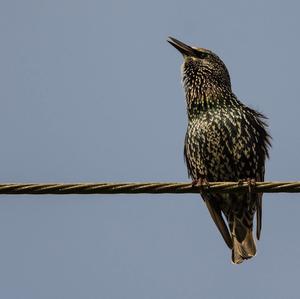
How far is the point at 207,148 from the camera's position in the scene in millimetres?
8953

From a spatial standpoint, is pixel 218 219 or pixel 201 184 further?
pixel 218 219

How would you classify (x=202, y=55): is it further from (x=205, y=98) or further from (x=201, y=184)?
(x=201, y=184)

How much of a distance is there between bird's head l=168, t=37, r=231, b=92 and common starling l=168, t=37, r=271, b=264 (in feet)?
0.34

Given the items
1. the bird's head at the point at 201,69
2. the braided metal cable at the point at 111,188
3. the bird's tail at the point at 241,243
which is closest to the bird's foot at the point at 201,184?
the braided metal cable at the point at 111,188

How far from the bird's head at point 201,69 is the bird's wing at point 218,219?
1.26 m

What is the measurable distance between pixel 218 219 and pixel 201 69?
1782 mm

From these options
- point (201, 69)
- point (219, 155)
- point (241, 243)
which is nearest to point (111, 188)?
point (219, 155)

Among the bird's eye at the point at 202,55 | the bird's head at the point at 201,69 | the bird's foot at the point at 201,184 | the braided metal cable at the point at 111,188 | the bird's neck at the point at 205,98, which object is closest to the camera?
the braided metal cable at the point at 111,188

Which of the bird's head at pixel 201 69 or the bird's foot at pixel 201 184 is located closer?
the bird's foot at pixel 201 184

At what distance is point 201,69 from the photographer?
9.94 metres

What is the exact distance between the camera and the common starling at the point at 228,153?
Result: 8.92 m

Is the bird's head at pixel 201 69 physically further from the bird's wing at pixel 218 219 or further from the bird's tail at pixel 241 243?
the bird's tail at pixel 241 243

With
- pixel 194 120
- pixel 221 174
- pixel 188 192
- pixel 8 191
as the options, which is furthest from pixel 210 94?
pixel 8 191

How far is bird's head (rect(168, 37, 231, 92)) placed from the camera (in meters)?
9.77
